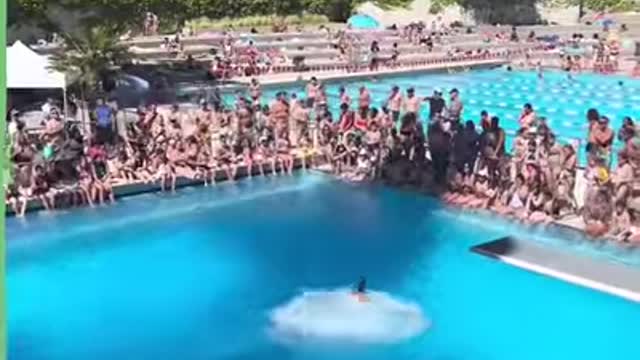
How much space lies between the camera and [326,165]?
1461cm

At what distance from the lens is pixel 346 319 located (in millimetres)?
8664

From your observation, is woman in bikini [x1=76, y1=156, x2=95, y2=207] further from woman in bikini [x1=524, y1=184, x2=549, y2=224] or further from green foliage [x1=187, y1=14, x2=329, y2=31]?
green foliage [x1=187, y1=14, x2=329, y2=31]

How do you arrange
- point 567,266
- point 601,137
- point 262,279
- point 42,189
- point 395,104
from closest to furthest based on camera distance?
point 262,279
point 567,266
point 42,189
point 601,137
point 395,104

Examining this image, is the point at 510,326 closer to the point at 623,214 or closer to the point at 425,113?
the point at 623,214

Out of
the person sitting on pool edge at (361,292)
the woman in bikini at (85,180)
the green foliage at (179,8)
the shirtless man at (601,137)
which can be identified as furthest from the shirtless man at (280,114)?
the person sitting on pool edge at (361,292)

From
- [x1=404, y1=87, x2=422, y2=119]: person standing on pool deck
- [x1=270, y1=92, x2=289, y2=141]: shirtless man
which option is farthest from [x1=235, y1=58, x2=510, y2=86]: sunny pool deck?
[x1=270, y1=92, x2=289, y2=141]: shirtless man

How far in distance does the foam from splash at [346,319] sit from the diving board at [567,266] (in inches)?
71.2

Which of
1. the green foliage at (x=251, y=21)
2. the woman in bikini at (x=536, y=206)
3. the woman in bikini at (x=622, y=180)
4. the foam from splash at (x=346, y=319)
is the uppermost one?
the green foliage at (x=251, y=21)

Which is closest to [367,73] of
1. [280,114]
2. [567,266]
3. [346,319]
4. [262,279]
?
[280,114]

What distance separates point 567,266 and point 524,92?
1613 cm

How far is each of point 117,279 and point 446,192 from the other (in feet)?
16.6

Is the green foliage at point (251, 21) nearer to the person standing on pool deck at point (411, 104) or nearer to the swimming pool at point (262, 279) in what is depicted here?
the person standing on pool deck at point (411, 104)

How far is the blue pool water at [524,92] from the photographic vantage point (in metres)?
21.3

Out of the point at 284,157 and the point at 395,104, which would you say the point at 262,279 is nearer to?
the point at 284,157
